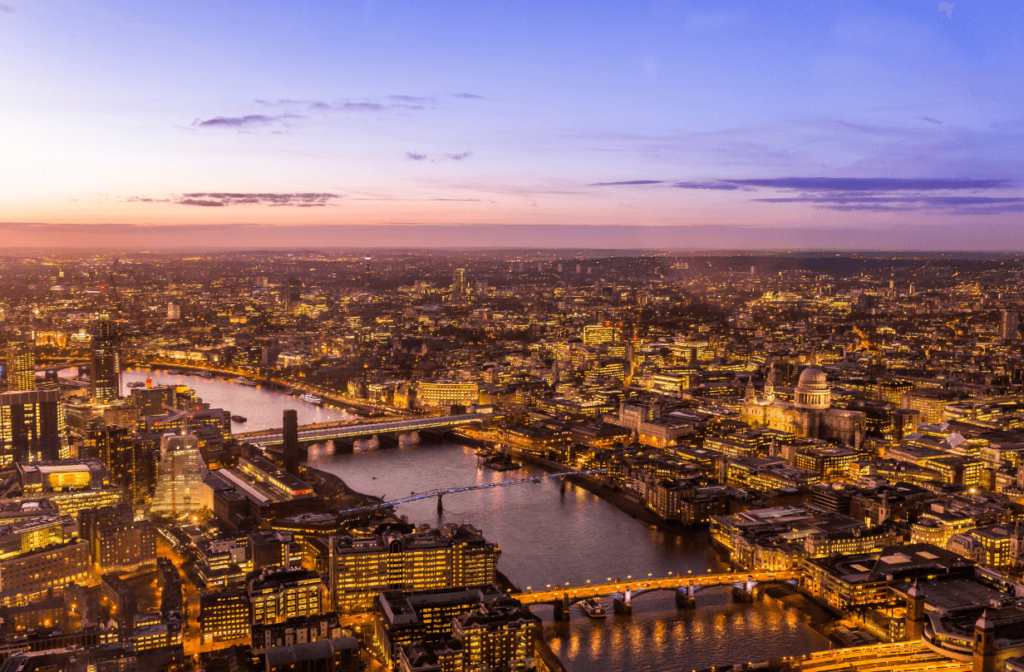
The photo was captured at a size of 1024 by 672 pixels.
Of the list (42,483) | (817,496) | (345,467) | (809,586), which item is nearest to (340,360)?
(345,467)

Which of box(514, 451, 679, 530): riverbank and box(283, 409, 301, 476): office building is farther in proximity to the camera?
box(283, 409, 301, 476): office building

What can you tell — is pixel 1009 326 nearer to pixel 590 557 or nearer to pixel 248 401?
pixel 248 401

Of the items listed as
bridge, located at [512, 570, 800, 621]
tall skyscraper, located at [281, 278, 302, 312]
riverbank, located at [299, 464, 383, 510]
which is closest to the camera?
bridge, located at [512, 570, 800, 621]

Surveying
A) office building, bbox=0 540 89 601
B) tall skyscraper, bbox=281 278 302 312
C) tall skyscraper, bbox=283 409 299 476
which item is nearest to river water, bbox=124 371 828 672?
tall skyscraper, bbox=283 409 299 476

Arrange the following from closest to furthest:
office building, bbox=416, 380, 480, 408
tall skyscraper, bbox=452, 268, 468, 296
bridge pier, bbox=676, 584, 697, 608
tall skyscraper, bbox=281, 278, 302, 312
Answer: bridge pier, bbox=676, 584, 697, 608, office building, bbox=416, 380, 480, 408, tall skyscraper, bbox=281, 278, 302, 312, tall skyscraper, bbox=452, 268, 468, 296

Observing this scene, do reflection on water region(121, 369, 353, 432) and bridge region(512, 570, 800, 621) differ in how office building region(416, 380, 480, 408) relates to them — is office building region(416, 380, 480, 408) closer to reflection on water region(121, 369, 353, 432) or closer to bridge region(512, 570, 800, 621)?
reflection on water region(121, 369, 353, 432)

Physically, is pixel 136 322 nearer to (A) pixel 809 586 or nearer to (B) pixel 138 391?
(B) pixel 138 391

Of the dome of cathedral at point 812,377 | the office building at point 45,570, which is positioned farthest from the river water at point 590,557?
the dome of cathedral at point 812,377

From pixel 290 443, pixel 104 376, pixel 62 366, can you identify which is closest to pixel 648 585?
pixel 290 443
